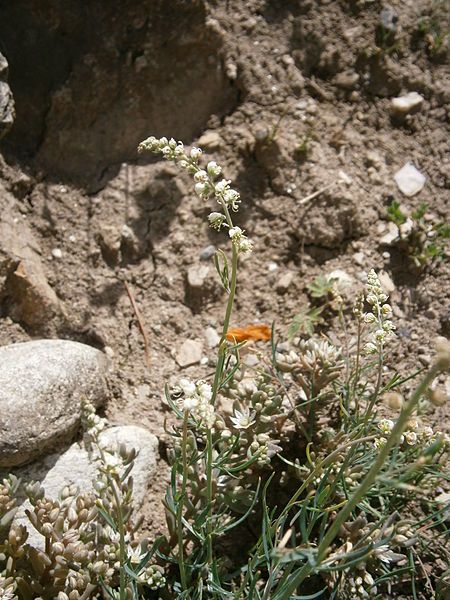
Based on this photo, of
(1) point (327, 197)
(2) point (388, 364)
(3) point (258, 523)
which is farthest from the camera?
(1) point (327, 197)

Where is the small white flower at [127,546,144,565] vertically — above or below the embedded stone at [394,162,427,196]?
below

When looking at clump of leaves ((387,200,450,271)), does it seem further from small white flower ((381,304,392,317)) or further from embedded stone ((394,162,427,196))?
small white flower ((381,304,392,317))

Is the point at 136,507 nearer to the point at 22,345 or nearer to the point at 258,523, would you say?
the point at 258,523

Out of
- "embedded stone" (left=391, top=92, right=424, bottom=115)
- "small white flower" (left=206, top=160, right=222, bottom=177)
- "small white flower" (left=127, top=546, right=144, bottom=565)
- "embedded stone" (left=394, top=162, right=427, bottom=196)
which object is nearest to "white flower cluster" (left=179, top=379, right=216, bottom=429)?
"small white flower" (left=206, top=160, right=222, bottom=177)

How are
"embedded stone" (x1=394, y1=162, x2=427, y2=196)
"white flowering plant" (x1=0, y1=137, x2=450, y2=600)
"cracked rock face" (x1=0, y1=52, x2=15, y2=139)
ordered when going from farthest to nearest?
"embedded stone" (x1=394, y1=162, x2=427, y2=196)
"cracked rock face" (x1=0, y1=52, x2=15, y2=139)
"white flowering plant" (x1=0, y1=137, x2=450, y2=600)

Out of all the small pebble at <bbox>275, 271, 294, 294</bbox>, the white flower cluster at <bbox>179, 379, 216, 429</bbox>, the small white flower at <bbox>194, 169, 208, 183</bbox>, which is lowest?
the small pebble at <bbox>275, 271, 294, 294</bbox>

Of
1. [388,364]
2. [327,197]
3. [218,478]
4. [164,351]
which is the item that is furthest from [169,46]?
[218,478]

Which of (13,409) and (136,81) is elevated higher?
(136,81)

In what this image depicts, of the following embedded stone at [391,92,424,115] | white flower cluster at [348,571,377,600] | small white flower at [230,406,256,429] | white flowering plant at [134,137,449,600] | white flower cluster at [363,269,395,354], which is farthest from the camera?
embedded stone at [391,92,424,115]
